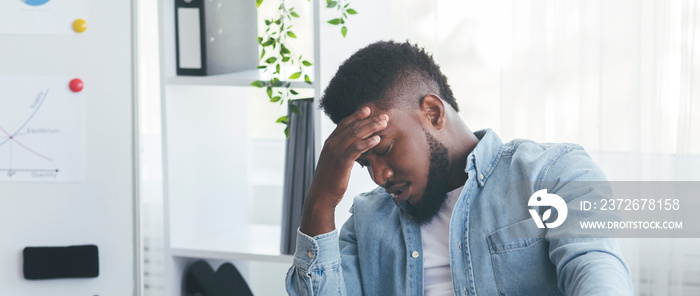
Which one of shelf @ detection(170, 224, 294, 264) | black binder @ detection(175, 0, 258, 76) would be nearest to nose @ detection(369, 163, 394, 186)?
shelf @ detection(170, 224, 294, 264)

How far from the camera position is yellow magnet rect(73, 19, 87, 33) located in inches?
→ 69.4

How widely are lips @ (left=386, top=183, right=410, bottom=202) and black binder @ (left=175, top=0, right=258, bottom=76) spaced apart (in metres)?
0.66

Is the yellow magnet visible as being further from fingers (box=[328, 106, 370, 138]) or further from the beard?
the beard

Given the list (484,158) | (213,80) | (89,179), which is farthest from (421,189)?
(89,179)

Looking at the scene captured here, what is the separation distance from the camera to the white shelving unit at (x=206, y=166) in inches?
69.5

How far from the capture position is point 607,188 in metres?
1.26

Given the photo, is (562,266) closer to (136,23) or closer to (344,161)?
(344,161)

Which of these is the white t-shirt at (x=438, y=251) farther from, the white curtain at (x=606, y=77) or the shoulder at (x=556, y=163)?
the white curtain at (x=606, y=77)

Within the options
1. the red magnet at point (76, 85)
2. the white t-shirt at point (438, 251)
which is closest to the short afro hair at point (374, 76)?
the white t-shirt at point (438, 251)

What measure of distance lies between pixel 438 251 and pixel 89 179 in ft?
3.05

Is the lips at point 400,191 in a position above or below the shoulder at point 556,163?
below

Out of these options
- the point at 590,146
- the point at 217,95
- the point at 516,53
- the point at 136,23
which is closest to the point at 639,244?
the point at 590,146

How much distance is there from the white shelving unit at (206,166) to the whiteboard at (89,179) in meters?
0.10

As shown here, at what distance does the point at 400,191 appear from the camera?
137 cm
